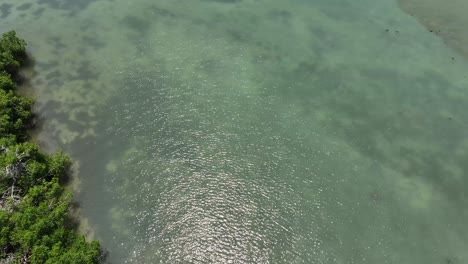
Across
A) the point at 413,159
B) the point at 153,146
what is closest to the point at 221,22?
the point at 153,146

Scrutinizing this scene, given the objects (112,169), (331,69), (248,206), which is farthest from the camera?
(331,69)

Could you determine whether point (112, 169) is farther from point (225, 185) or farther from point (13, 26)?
point (13, 26)

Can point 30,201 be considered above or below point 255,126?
above

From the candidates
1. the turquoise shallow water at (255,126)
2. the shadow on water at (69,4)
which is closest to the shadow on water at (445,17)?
the turquoise shallow water at (255,126)

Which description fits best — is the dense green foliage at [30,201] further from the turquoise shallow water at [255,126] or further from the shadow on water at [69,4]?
the shadow on water at [69,4]

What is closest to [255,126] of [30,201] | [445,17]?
[30,201]

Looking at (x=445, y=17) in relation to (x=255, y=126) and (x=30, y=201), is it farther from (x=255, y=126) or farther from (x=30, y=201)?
(x=30, y=201)
